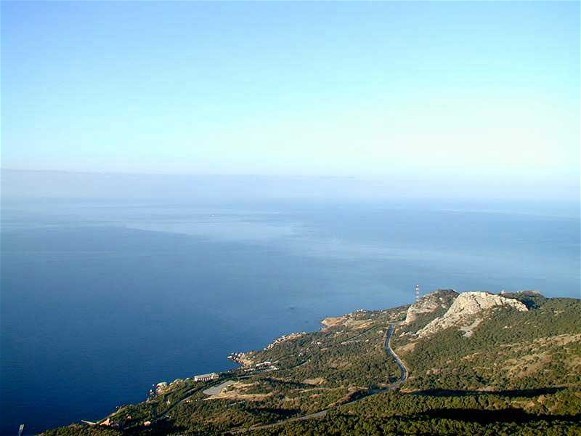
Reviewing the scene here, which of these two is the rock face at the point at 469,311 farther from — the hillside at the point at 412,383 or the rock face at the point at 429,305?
the rock face at the point at 429,305

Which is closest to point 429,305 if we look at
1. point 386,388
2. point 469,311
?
Result: point 469,311

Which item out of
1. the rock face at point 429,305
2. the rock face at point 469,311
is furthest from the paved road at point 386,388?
the rock face at point 469,311

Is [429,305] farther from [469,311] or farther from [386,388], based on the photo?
[386,388]

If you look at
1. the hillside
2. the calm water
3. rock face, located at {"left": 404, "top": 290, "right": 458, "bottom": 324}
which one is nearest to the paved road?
the hillside

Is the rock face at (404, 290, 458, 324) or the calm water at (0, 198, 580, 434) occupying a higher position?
the rock face at (404, 290, 458, 324)

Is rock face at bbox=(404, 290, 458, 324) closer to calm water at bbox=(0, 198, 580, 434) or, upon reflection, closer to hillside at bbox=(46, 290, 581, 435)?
hillside at bbox=(46, 290, 581, 435)

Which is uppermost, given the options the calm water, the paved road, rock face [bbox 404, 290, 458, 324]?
rock face [bbox 404, 290, 458, 324]
